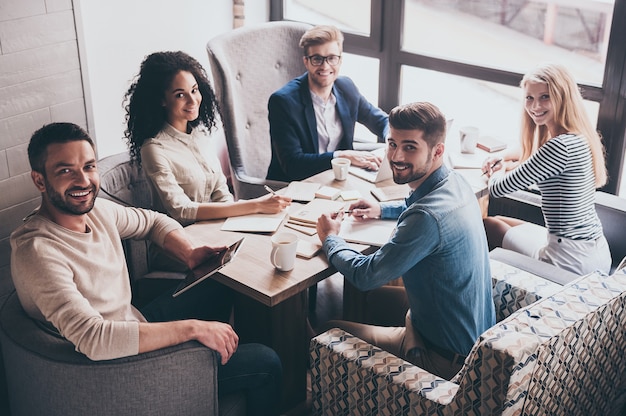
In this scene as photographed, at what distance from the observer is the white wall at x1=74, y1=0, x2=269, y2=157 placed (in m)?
3.49

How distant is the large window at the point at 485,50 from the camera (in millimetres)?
3133

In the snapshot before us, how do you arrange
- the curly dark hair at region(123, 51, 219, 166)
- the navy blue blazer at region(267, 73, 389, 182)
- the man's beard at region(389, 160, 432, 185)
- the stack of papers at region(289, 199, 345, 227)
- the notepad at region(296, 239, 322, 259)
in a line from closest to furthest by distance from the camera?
the man's beard at region(389, 160, 432, 185), the notepad at region(296, 239, 322, 259), the stack of papers at region(289, 199, 345, 227), the curly dark hair at region(123, 51, 219, 166), the navy blue blazer at region(267, 73, 389, 182)

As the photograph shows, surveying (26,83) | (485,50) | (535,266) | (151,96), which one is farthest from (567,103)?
(26,83)

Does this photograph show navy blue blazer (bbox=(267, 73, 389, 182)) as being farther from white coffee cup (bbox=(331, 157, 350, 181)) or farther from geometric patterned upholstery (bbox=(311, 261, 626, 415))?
geometric patterned upholstery (bbox=(311, 261, 626, 415))

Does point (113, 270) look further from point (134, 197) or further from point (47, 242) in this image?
point (134, 197)

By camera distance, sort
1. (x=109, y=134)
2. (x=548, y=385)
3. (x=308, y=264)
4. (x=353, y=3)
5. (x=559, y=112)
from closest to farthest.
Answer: (x=548, y=385), (x=308, y=264), (x=559, y=112), (x=109, y=134), (x=353, y=3)

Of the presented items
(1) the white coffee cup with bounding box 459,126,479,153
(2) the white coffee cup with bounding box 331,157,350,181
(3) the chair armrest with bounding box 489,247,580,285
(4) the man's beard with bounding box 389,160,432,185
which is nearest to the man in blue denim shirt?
(4) the man's beard with bounding box 389,160,432,185

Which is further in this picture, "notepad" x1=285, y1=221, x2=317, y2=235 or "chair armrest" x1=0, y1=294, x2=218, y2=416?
"notepad" x1=285, y1=221, x2=317, y2=235

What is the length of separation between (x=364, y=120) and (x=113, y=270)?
1708mm

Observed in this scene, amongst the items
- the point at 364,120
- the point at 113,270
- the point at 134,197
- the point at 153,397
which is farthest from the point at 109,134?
the point at 153,397

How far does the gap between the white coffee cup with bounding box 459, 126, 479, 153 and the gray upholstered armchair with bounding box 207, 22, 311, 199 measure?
91cm

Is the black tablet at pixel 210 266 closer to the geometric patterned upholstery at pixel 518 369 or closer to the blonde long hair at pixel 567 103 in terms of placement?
the geometric patterned upholstery at pixel 518 369

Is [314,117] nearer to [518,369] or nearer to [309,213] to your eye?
Result: [309,213]

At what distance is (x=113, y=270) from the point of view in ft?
6.88
